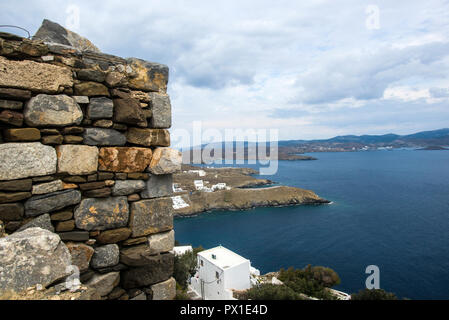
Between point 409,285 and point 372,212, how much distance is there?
24.1 metres

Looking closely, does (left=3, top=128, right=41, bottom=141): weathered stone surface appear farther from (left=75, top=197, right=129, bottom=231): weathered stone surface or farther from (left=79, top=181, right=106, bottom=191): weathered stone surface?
(left=75, top=197, right=129, bottom=231): weathered stone surface

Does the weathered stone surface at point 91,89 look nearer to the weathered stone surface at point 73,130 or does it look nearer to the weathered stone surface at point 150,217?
the weathered stone surface at point 73,130


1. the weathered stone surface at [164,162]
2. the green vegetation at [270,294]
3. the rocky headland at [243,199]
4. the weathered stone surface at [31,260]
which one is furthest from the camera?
the rocky headland at [243,199]

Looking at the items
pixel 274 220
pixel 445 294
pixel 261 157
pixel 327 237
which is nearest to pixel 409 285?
pixel 445 294

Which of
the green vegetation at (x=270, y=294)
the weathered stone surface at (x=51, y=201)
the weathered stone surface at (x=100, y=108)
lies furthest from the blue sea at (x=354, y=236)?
the weathered stone surface at (x=100, y=108)

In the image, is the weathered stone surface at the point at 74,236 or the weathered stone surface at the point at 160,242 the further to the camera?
the weathered stone surface at the point at 160,242

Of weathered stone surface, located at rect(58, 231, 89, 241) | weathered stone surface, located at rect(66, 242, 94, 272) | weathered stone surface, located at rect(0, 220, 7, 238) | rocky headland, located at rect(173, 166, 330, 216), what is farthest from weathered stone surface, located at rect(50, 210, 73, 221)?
rocky headland, located at rect(173, 166, 330, 216)

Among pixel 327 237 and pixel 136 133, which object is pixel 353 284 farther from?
pixel 136 133

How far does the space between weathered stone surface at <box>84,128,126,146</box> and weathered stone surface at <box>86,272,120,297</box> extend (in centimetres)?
142

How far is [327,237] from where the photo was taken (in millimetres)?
37375

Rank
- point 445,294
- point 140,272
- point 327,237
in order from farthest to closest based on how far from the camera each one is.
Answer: point 327,237, point 445,294, point 140,272

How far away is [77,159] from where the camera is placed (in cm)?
275

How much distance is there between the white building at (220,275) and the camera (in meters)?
18.9

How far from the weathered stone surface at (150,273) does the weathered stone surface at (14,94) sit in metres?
2.07
